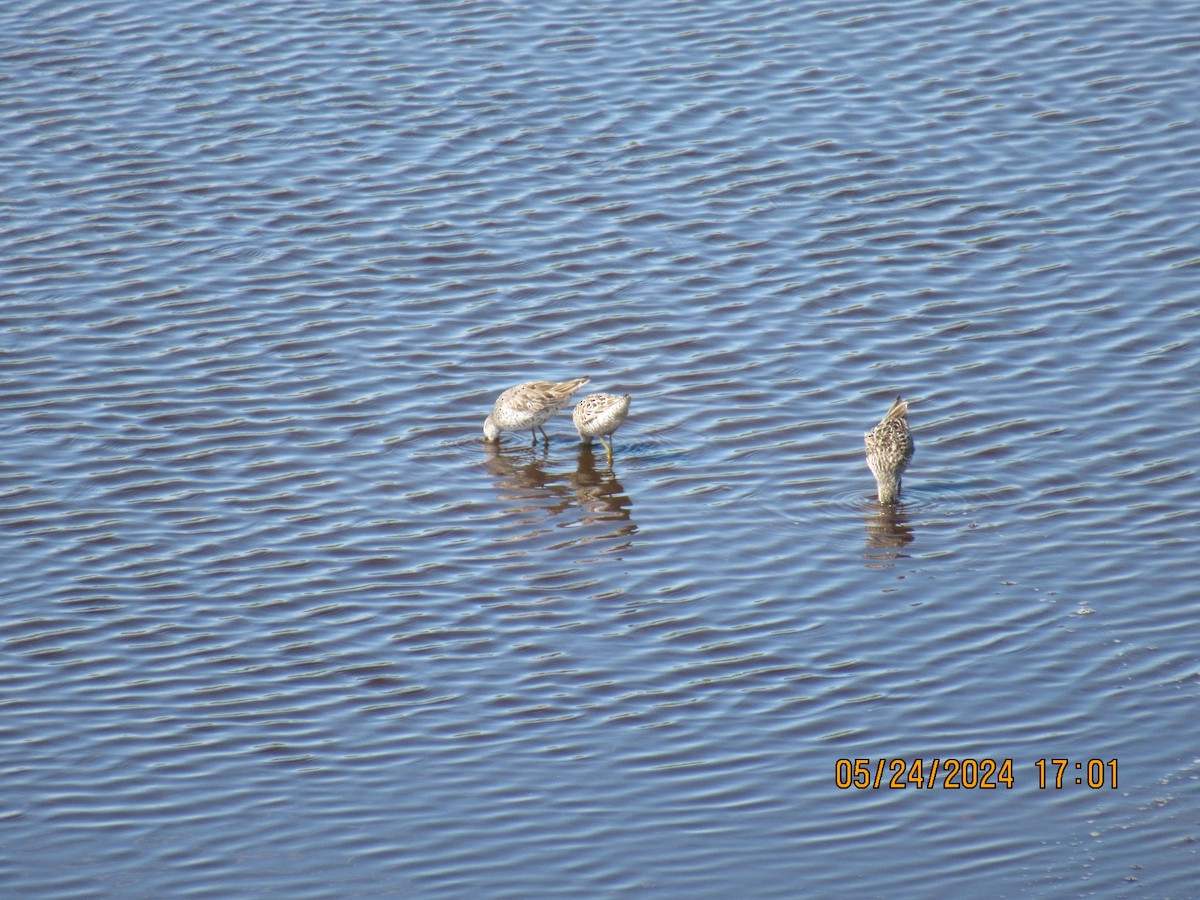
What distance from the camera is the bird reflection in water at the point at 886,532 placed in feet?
34.1

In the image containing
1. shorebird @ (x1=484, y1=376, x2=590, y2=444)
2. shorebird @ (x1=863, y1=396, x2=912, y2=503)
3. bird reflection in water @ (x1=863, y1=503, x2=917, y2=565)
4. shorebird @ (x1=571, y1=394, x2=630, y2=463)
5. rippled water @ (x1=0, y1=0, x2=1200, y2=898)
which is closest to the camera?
rippled water @ (x1=0, y1=0, x2=1200, y2=898)

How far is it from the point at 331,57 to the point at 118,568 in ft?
32.6

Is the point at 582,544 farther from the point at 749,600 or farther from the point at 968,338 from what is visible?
the point at 968,338

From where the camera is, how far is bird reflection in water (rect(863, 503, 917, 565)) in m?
10.4

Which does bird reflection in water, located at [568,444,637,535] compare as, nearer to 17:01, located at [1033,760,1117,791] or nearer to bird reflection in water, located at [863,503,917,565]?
bird reflection in water, located at [863,503,917,565]

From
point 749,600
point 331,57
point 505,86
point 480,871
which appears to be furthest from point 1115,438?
point 331,57

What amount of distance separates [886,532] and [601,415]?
7.11 ft

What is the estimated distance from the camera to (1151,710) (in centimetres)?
856

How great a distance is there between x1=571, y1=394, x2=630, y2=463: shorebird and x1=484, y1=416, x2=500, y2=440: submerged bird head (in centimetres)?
55
